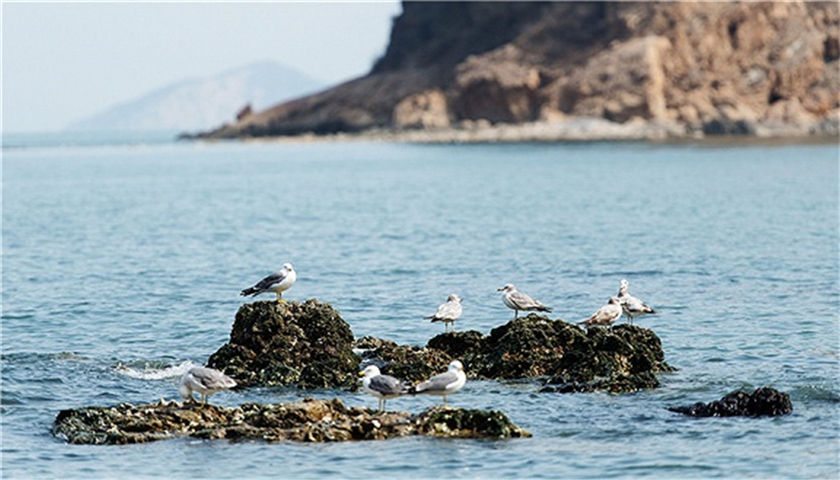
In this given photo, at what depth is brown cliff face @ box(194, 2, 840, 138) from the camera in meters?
116

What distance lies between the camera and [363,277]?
3061 centimetres

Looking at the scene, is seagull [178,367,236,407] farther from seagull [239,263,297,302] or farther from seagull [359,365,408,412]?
seagull [239,263,297,302]

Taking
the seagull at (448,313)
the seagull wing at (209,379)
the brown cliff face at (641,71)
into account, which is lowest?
the seagull wing at (209,379)

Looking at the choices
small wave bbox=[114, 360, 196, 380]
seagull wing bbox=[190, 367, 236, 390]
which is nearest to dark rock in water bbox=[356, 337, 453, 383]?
small wave bbox=[114, 360, 196, 380]

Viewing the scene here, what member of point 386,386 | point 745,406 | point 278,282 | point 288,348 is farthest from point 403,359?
point 745,406

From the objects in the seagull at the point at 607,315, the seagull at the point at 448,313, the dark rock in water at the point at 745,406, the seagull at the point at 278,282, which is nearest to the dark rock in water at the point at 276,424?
the dark rock in water at the point at 745,406

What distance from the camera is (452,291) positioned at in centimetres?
2806

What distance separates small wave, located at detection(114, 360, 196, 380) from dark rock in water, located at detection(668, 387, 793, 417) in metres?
7.47

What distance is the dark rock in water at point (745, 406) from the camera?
631 inches

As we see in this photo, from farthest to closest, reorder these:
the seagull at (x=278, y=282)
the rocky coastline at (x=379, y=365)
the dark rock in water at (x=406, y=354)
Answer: the seagull at (x=278, y=282) < the dark rock in water at (x=406, y=354) < the rocky coastline at (x=379, y=365)

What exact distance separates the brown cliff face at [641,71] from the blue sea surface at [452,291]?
46898 millimetres

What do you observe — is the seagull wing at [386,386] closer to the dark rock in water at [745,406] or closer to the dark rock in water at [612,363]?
the dark rock in water at [612,363]

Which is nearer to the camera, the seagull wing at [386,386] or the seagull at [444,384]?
the seagull wing at [386,386]

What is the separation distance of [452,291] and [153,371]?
32.2 ft
